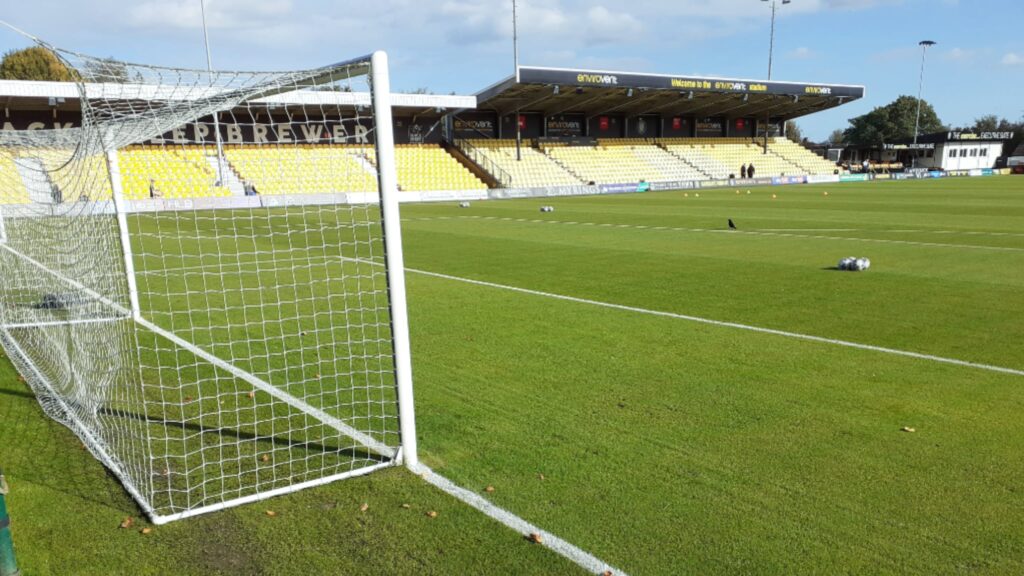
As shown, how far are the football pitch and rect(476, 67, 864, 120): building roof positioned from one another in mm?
30034

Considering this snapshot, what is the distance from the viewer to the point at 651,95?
4459cm

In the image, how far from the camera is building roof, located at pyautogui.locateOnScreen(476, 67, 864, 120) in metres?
38.6

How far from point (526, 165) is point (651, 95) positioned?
31.4 feet

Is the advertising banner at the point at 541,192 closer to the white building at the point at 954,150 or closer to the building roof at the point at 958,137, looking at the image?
the white building at the point at 954,150

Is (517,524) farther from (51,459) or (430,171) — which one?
(430,171)

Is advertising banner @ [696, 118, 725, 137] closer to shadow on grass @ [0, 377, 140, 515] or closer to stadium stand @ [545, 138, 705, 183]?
stadium stand @ [545, 138, 705, 183]

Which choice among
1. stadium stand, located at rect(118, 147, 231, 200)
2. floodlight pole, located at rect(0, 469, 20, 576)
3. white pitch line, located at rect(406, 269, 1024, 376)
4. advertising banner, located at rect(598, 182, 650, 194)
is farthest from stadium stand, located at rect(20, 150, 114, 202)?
advertising banner, located at rect(598, 182, 650, 194)

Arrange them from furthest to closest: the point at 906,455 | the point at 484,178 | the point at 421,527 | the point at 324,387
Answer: the point at 484,178 → the point at 324,387 → the point at 906,455 → the point at 421,527

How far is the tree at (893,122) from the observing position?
102 metres

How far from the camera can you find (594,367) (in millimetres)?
6520

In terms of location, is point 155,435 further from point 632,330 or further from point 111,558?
point 632,330

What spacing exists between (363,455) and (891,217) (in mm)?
21364

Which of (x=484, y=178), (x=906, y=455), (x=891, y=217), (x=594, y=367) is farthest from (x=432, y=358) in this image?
(x=484, y=178)

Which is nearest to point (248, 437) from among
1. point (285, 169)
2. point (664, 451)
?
point (664, 451)
